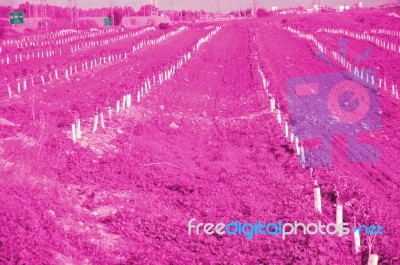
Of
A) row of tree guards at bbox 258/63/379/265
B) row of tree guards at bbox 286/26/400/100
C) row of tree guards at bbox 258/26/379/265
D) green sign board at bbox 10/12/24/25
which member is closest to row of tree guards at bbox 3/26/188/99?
row of tree guards at bbox 258/26/379/265

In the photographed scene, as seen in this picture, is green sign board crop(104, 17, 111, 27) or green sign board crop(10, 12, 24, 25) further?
green sign board crop(104, 17, 111, 27)

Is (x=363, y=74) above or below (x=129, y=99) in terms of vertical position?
above

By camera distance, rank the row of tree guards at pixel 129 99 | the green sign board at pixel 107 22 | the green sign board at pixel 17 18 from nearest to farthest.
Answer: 1. the row of tree guards at pixel 129 99
2. the green sign board at pixel 17 18
3. the green sign board at pixel 107 22

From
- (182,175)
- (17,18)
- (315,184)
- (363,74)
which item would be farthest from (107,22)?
(315,184)

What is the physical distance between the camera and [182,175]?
13.3m

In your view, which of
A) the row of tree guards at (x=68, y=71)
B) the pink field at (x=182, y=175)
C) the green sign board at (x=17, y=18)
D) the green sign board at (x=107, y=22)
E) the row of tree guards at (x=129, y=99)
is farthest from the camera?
the green sign board at (x=107, y=22)

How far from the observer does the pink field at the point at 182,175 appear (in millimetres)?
8859

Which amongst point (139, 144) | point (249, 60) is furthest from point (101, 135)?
point (249, 60)

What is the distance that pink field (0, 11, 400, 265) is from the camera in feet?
29.1

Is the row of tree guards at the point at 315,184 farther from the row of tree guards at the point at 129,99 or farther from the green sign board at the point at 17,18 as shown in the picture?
the green sign board at the point at 17,18

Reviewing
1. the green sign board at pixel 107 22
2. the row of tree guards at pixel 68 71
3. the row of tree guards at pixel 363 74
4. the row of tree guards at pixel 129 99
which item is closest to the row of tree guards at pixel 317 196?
the row of tree guards at pixel 129 99

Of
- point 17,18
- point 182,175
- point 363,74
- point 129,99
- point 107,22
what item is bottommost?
point 182,175

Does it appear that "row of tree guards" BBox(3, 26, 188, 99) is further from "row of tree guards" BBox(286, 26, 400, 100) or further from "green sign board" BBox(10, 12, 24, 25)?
"row of tree guards" BBox(286, 26, 400, 100)

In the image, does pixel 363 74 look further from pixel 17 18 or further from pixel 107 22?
pixel 107 22
